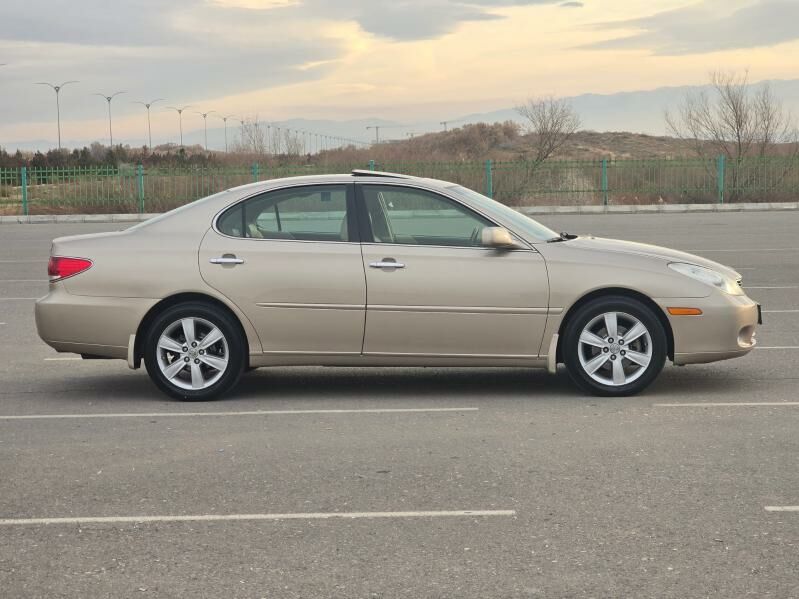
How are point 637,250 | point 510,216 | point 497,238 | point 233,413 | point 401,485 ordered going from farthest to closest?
point 510,216
point 637,250
point 497,238
point 233,413
point 401,485

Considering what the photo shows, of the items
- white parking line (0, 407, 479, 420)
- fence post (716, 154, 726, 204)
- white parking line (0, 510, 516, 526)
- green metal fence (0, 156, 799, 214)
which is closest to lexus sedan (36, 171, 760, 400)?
white parking line (0, 407, 479, 420)

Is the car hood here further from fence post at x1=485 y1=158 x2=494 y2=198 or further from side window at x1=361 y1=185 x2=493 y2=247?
fence post at x1=485 y1=158 x2=494 y2=198

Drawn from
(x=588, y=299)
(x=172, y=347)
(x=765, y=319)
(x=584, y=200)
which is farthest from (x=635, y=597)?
(x=584, y=200)

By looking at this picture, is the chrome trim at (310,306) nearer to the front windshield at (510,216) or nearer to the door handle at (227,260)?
the door handle at (227,260)

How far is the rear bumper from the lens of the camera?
8.68m

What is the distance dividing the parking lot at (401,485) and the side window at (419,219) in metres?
1.11

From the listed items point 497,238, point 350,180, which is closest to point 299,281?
point 350,180

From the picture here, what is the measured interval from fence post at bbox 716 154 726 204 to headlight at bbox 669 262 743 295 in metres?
31.6

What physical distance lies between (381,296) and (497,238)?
2.87 feet

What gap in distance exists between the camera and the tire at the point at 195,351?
8.63m

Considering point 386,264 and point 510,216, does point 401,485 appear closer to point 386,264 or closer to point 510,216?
point 386,264

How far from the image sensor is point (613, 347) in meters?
8.55

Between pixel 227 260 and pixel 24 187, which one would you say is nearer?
pixel 227 260

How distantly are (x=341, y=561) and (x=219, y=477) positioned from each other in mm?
1616
